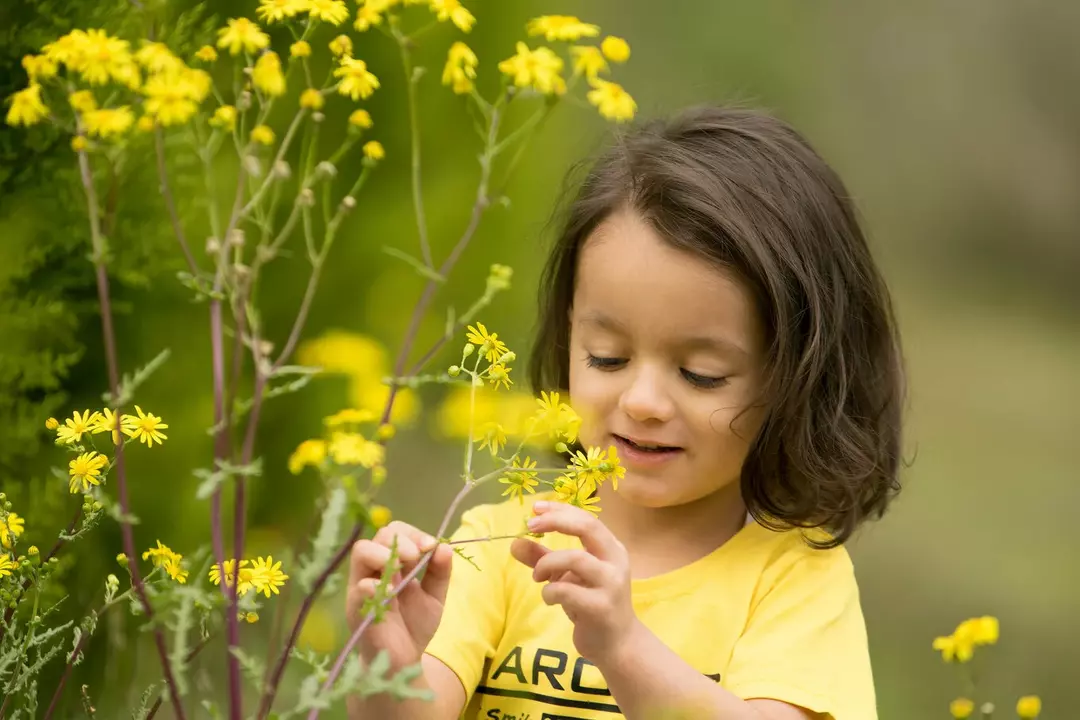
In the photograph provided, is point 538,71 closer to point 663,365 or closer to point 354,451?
point 354,451

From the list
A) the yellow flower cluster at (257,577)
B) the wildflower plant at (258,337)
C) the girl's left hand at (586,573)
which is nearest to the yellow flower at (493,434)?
the wildflower plant at (258,337)

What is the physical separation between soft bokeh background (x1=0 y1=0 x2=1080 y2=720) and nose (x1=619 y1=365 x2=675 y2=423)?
0.26m

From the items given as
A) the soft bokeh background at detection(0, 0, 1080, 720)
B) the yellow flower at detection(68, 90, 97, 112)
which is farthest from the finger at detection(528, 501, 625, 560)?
the yellow flower at detection(68, 90, 97, 112)

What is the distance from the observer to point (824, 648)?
69.0 inches

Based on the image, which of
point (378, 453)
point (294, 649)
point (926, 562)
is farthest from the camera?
point (926, 562)

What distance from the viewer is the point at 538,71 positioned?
1077 mm

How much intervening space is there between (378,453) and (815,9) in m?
5.86

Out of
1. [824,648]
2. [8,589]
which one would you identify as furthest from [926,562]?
[8,589]

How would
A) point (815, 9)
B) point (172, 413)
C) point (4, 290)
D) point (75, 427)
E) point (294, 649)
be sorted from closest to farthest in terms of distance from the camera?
point (294, 649)
point (75, 427)
point (4, 290)
point (172, 413)
point (815, 9)

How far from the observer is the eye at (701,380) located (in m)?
1.71

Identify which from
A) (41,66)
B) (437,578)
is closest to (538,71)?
(41,66)

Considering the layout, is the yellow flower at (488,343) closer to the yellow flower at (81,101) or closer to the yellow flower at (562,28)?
the yellow flower at (562,28)

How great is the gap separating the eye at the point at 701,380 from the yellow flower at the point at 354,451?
0.72 m

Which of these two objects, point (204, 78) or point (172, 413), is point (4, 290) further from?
point (204, 78)
